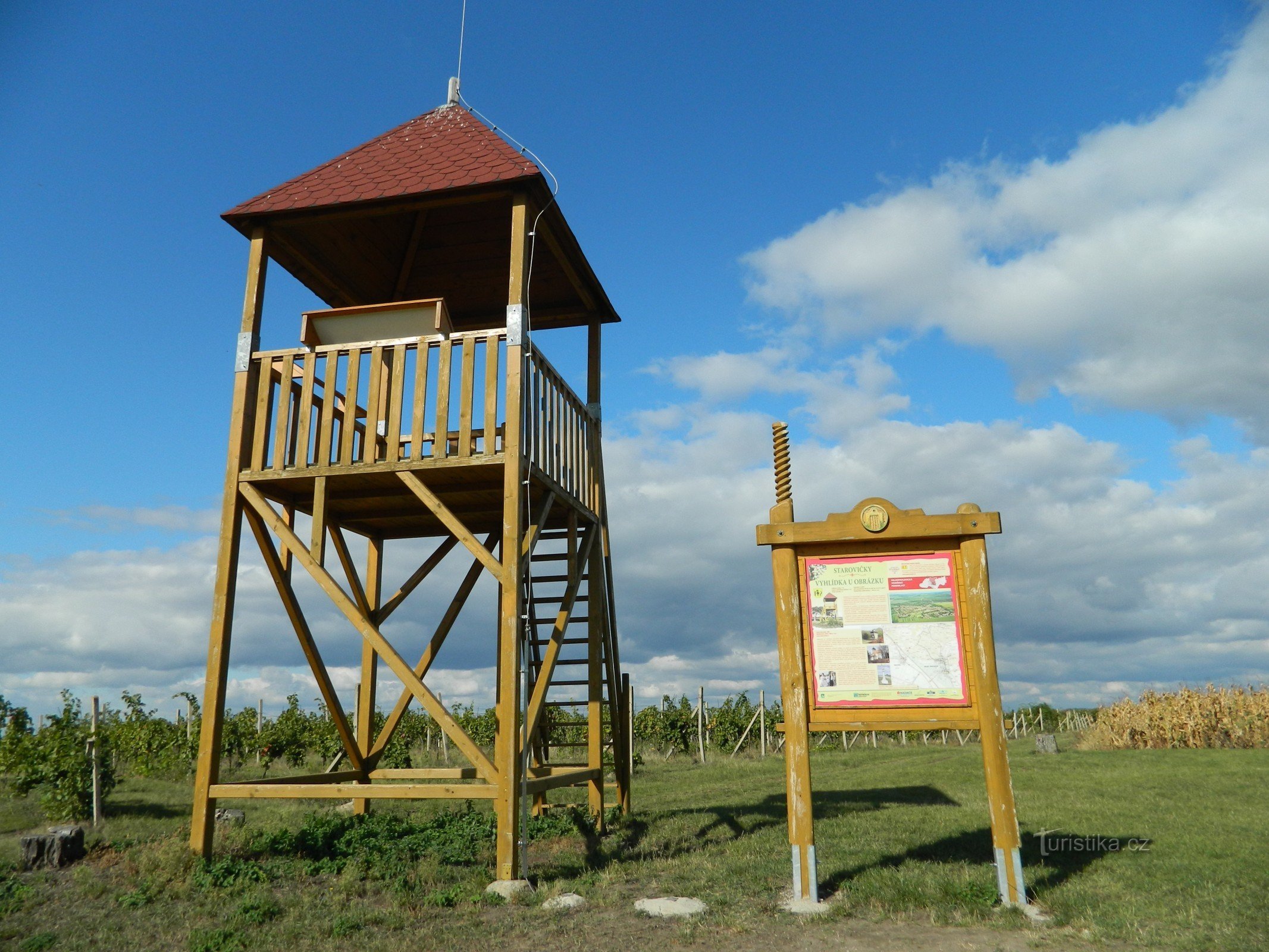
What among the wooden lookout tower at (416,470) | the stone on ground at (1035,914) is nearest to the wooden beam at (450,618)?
the wooden lookout tower at (416,470)

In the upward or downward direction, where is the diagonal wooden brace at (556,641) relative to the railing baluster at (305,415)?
downward

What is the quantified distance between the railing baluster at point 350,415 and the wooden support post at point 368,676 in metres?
2.62

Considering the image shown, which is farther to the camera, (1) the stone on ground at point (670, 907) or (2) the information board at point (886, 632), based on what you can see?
(2) the information board at point (886, 632)

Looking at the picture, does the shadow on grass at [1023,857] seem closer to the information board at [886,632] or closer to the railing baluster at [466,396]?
the information board at [886,632]

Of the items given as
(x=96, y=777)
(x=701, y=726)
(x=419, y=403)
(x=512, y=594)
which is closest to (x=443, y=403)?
(x=419, y=403)

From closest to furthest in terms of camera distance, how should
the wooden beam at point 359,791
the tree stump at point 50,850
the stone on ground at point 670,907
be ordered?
the stone on ground at point 670,907
the wooden beam at point 359,791
the tree stump at point 50,850

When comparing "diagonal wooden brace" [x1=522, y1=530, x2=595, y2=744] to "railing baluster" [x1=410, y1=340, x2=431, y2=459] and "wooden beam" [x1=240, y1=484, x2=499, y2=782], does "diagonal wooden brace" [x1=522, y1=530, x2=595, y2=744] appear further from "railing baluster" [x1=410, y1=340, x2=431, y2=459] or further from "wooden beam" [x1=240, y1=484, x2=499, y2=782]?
"railing baluster" [x1=410, y1=340, x2=431, y2=459]

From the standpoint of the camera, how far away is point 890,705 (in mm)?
6289

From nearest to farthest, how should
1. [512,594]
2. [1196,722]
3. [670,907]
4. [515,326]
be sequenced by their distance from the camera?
[670,907]
[512,594]
[515,326]
[1196,722]

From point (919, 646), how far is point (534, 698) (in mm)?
3706

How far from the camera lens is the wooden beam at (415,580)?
10.3m

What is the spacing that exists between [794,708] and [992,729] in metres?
1.39

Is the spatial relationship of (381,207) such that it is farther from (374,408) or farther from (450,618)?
(450,618)

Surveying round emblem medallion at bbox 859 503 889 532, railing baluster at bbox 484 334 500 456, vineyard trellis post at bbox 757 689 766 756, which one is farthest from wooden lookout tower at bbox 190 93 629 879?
vineyard trellis post at bbox 757 689 766 756
